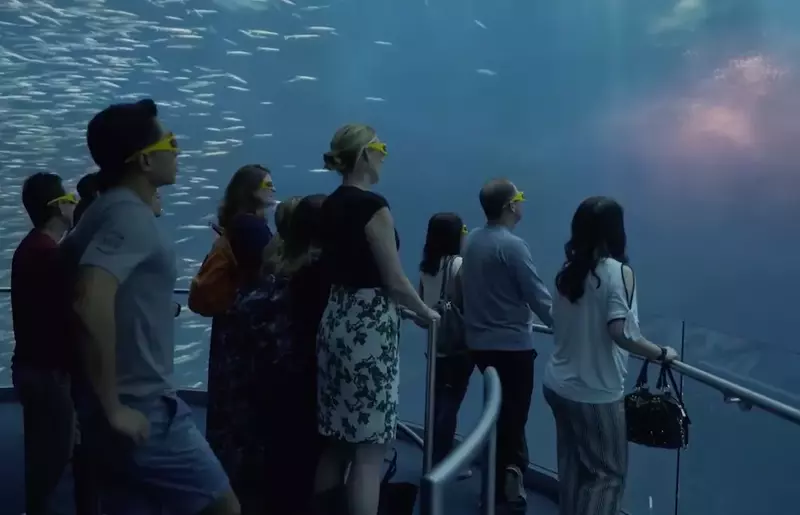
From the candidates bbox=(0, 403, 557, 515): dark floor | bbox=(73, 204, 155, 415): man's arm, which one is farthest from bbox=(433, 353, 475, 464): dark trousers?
bbox=(73, 204, 155, 415): man's arm

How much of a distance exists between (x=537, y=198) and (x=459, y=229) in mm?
11672

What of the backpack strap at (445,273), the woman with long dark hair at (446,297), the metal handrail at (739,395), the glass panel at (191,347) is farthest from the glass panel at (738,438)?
the glass panel at (191,347)

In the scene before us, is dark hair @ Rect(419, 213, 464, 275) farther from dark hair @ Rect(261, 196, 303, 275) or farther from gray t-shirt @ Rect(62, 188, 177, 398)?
gray t-shirt @ Rect(62, 188, 177, 398)

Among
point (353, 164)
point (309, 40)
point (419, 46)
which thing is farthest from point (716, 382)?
point (309, 40)

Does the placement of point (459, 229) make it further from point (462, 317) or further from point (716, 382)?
point (716, 382)

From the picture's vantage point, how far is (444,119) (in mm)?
17219

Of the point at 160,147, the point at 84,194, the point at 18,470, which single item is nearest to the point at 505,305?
the point at 84,194

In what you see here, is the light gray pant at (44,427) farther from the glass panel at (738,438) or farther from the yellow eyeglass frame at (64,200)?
the glass panel at (738,438)

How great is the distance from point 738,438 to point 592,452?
0.78 metres

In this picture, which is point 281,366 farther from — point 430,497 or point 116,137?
point 430,497

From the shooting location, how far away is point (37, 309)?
260 centimetres

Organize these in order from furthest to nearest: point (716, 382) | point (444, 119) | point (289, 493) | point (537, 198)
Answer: point (444, 119)
point (537, 198)
point (289, 493)
point (716, 382)

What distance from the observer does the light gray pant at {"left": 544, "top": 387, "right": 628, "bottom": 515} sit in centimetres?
271

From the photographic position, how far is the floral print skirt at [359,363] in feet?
8.27
